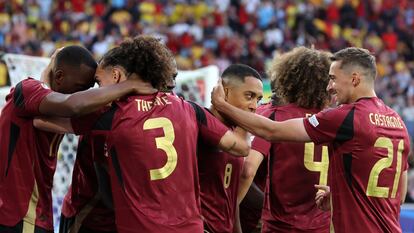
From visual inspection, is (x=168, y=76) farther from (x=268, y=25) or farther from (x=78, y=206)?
(x=268, y=25)

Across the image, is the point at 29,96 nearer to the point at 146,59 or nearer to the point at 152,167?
the point at 146,59

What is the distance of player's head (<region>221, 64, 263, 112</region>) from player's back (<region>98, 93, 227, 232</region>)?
3.52 feet

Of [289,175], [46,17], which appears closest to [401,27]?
[46,17]

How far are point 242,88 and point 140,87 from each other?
4.09 feet

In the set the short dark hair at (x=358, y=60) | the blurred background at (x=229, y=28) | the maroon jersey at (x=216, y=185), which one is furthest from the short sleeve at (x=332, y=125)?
the blurred background at (x=229, y=28)

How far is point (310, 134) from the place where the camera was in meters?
6.32

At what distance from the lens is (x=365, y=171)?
618 cm

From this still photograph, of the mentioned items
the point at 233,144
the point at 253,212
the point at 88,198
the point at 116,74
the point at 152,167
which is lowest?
the point at 253,212

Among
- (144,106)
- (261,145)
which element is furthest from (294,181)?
(144,106)

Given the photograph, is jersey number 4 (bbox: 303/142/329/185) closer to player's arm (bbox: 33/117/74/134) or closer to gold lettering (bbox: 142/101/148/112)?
gold lettering (bbox: 142/101/148/112)

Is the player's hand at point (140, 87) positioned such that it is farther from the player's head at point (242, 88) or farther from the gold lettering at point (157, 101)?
the player's head at point (242, 88)

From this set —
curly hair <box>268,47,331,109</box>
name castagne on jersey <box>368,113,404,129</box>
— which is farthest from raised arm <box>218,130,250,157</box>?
curly hair <box>268,47,331,109</box>

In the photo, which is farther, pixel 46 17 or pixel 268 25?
pixel 268 25

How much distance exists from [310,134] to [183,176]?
105 centimetres
